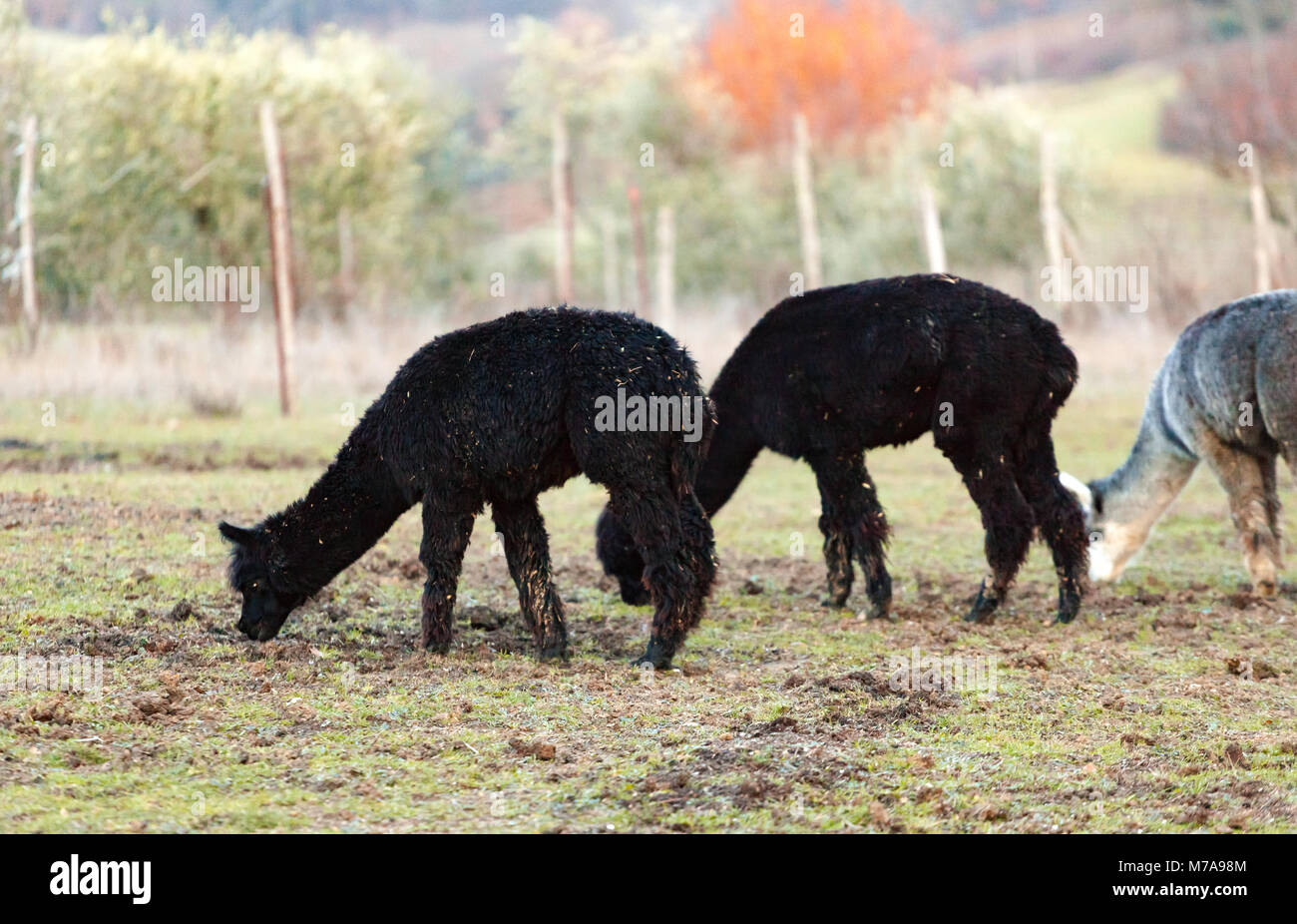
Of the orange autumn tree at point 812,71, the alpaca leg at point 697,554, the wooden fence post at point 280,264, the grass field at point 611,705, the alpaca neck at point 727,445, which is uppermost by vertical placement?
the orange autumn tree at point 812,71

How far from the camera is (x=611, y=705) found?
6266 millimetres

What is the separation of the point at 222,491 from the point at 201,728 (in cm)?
647

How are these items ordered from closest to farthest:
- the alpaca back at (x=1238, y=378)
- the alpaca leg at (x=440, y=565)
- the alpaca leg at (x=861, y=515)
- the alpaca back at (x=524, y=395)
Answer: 1. the alpaca back at (x=524, y=395)
2. the alpaca leg at (x=440, y=565)
3. the alpaca leg at (x=861, y=515)
4. the alpaca back at (x=1238, y=378)

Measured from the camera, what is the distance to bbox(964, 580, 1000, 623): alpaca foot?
338 inches

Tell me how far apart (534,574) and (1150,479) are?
4913 millimetres

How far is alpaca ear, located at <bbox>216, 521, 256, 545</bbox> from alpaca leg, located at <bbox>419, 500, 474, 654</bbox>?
942mm

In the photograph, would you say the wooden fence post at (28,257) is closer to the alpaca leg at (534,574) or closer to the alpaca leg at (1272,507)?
the alpaca leg at (534,574)

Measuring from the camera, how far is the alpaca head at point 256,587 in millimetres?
7191

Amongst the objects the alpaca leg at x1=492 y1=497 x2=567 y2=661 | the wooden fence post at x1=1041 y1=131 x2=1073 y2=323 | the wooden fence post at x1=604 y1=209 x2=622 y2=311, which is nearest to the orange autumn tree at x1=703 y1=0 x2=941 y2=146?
the wooden fence post at x1=604 y1=209 x2=622 y2=311

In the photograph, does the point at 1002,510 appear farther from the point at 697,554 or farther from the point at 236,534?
the point at 236,534

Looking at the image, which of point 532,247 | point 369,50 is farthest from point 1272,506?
point 532,247

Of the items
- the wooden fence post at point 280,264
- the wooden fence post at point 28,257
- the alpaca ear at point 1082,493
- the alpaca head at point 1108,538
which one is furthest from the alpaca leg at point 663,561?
the wooden fence post at point 28,257

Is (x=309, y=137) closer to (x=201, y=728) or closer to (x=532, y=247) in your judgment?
(x=532, y=247)
